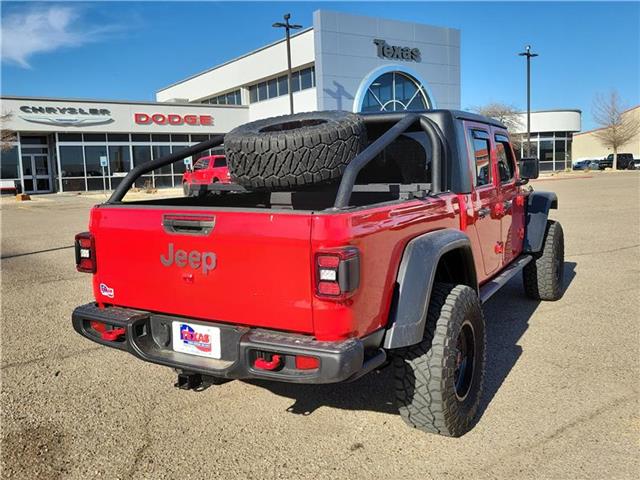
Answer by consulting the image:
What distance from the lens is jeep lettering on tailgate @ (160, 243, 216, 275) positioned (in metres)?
2.95

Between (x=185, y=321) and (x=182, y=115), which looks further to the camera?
(x=182, y=115)

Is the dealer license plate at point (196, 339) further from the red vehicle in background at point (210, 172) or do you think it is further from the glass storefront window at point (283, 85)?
the glass storefront window at point (283, 85)

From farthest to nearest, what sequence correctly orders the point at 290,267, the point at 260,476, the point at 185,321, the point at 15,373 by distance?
the point at 15,373
the point at 185,321
the point at 260,476
the point at 290,267

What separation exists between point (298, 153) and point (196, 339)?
1.19 meters

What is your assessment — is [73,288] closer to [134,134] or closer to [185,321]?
[185,321]

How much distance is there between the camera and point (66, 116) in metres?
32.9

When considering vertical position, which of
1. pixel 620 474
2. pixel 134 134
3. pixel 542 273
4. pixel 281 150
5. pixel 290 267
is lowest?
pixel 620 474

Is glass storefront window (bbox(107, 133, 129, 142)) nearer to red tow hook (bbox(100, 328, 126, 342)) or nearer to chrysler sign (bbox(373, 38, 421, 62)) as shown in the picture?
chrysler sign (bbox(373, 38, 421, 62))

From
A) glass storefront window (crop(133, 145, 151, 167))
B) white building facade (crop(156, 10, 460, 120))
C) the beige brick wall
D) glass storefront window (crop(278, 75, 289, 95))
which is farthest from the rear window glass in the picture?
the beige brick wall

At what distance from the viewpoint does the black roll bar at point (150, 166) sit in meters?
3.86

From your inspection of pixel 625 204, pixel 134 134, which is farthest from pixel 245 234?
pixel 134 134

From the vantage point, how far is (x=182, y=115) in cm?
3684

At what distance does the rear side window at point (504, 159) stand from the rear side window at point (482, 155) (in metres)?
0.31

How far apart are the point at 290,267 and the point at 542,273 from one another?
409 cm
